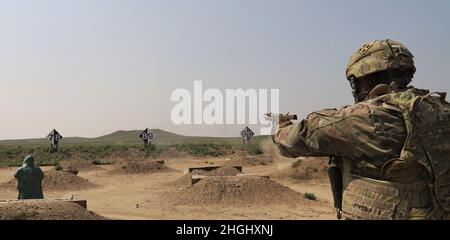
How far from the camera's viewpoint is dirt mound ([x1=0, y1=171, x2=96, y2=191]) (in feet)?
62.4

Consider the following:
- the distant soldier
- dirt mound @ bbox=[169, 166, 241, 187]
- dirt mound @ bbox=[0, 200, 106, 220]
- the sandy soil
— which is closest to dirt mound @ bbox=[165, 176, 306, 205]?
the sandy soil

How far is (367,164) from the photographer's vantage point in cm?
279

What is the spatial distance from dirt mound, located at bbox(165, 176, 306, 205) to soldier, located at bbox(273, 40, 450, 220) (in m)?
11.8

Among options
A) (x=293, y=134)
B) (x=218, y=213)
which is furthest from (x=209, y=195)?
(x=293, y=134)

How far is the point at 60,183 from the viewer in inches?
765

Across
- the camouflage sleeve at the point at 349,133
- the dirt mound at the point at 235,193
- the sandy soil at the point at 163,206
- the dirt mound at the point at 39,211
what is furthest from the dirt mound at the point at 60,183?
the camouflage sleeve at the point at 349,133

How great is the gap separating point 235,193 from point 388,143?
12.5m

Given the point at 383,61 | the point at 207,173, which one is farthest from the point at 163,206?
the point at 383,61

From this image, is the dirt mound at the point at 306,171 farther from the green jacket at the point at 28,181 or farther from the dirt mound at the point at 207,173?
the green jacket at the point at 28,181

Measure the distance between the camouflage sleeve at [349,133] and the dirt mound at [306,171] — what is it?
20.2m

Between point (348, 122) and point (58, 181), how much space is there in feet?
62.0

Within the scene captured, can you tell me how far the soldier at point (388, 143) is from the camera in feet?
8.63
